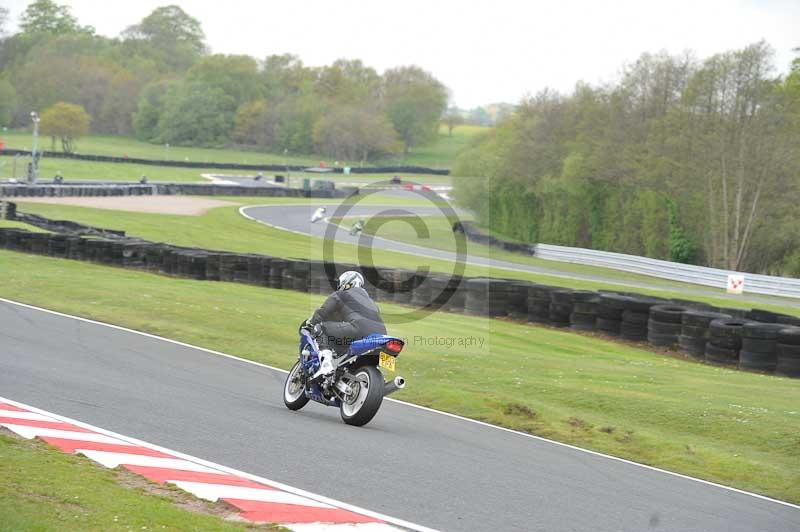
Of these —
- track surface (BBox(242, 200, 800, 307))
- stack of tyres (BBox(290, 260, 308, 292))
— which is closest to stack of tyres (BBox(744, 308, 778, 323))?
stack of tyres (BBox(290, 260, 308, 292))

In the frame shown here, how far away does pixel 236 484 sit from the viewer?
7.28 m

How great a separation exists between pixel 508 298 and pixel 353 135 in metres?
115

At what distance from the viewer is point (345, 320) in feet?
34.0

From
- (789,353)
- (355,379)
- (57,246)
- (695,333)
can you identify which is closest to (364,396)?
(355,379)

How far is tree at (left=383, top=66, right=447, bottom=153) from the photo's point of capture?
154 metres

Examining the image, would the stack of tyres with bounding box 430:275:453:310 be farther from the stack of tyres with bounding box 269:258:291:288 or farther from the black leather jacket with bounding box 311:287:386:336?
the black leather jacket with bounding box 311:287:386:336

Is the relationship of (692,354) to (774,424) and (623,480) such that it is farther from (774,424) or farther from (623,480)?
(623,480)

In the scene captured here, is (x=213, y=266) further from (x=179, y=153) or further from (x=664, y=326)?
(x=179, y=153)

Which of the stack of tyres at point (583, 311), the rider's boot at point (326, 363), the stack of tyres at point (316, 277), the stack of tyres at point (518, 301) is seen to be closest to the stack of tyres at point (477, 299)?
the stack of tyres at point (518, 301)

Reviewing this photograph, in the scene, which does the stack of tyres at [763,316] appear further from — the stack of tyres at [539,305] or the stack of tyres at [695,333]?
the stack of tyres at [539,305]

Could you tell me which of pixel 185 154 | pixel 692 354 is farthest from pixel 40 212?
pixel 185 154

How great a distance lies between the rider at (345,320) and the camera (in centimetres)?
1020

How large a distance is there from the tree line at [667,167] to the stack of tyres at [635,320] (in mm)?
28437

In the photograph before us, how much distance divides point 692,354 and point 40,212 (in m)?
33.3
